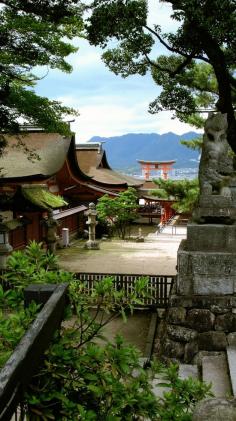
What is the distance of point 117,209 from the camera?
23438 millimetres

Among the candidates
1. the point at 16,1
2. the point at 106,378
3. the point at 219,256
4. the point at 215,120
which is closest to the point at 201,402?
the point at 106,378

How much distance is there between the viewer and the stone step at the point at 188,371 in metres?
5.27

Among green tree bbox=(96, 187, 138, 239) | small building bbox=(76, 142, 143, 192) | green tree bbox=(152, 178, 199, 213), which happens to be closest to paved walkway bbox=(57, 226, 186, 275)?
green tree bbox=(152, 178, 199, 213)

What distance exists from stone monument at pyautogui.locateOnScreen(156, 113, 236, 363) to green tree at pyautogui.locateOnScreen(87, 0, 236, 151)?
484cm

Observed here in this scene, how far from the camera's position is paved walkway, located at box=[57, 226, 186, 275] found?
44.9ft

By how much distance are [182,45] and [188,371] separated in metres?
8.72

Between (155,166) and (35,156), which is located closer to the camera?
(35,156)

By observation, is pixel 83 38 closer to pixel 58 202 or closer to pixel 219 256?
pixel 58 202

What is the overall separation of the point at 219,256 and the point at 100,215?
1796cm

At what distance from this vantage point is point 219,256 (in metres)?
5.88

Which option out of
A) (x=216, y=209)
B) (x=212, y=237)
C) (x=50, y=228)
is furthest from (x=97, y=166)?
(x=212, y=237)

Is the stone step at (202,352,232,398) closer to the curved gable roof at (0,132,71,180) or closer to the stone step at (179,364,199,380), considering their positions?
the stone step at (179,364,199,380)

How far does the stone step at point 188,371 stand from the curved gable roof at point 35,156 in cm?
991

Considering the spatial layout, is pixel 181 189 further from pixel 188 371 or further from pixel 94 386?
pixel 94 386
